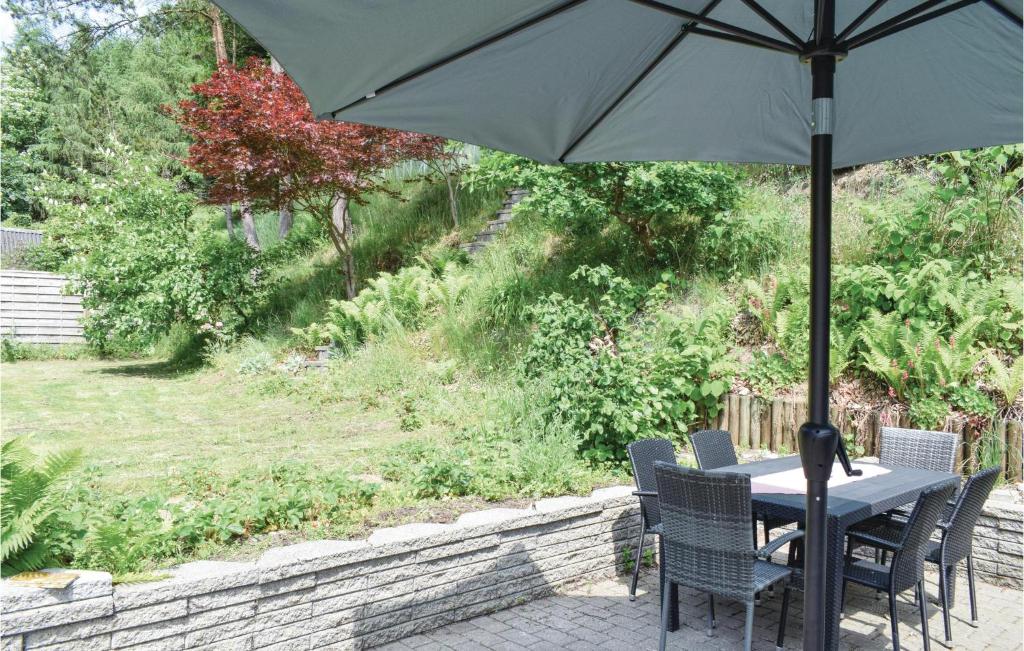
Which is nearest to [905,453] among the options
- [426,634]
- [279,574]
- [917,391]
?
[917,391]

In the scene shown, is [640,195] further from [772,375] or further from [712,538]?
[712,538]

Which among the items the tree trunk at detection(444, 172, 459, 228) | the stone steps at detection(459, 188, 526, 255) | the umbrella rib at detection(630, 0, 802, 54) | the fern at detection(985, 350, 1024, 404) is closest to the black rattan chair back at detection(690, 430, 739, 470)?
the fern at detection(985, 350, 1024, 404)

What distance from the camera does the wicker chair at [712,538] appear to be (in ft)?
10.7

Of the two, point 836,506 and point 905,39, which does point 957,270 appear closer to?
point 836,506

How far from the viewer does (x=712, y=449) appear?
15.2ft

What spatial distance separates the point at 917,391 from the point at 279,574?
15.3 feet

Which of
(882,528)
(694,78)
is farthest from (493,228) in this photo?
(694,78)

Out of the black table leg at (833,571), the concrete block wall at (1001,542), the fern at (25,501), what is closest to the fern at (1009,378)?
the concrete block wall at (1001,542)

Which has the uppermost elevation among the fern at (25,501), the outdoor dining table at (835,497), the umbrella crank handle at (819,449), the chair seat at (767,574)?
the umbrella crank handle at (819,449)

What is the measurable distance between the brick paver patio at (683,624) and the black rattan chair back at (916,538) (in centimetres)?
48

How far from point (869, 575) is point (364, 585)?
2.56 meters

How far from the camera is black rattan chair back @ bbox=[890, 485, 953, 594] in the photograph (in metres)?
3.39

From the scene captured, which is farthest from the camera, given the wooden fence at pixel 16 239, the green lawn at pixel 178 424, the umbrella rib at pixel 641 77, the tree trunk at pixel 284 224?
the wooden fence at pixel 16 239

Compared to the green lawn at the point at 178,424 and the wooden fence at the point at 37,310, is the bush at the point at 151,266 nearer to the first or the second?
the green lawn at the point at 178,424
